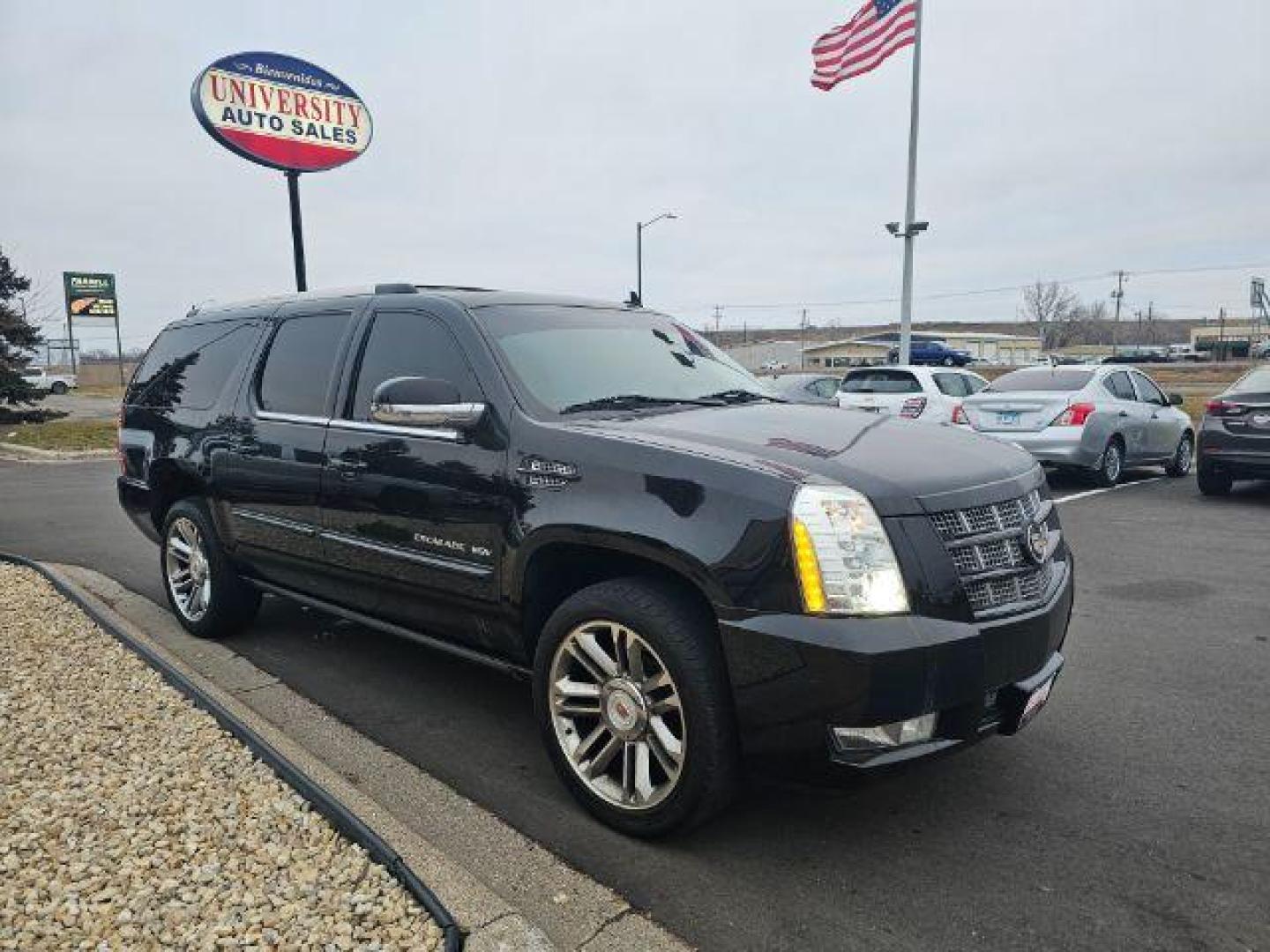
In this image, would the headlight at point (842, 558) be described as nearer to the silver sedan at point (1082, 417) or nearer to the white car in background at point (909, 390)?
the silver sedan at point (1082, 417)

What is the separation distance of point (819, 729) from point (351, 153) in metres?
13.6

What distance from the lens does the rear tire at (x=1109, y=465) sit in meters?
10.8

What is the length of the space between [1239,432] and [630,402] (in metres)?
8.48

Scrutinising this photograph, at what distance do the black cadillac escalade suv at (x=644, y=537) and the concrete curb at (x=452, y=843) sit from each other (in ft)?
1.14

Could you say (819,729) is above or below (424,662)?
above

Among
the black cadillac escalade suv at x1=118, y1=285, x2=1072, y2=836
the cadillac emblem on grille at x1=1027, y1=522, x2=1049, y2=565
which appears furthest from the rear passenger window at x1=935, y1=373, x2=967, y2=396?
Answer: the cadillac emblem on grille at x1=1027, y1=522, x2=1049, y2=565

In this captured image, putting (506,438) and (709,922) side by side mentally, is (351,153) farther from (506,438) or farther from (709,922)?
(709,922)

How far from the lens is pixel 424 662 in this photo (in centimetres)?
476

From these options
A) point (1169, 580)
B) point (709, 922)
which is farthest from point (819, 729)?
point (1169, 580)

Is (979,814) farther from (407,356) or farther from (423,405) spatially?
(407,356)

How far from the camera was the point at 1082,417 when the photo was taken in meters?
10.5

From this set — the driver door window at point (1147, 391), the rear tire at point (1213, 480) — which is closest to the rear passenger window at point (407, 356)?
the rear tire at point (1213, 480)

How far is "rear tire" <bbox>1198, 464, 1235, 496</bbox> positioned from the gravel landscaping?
1007 cm

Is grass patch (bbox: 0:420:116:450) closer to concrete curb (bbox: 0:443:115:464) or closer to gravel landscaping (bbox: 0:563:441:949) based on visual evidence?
concrete curb (bbox: 0:443:115:464)
